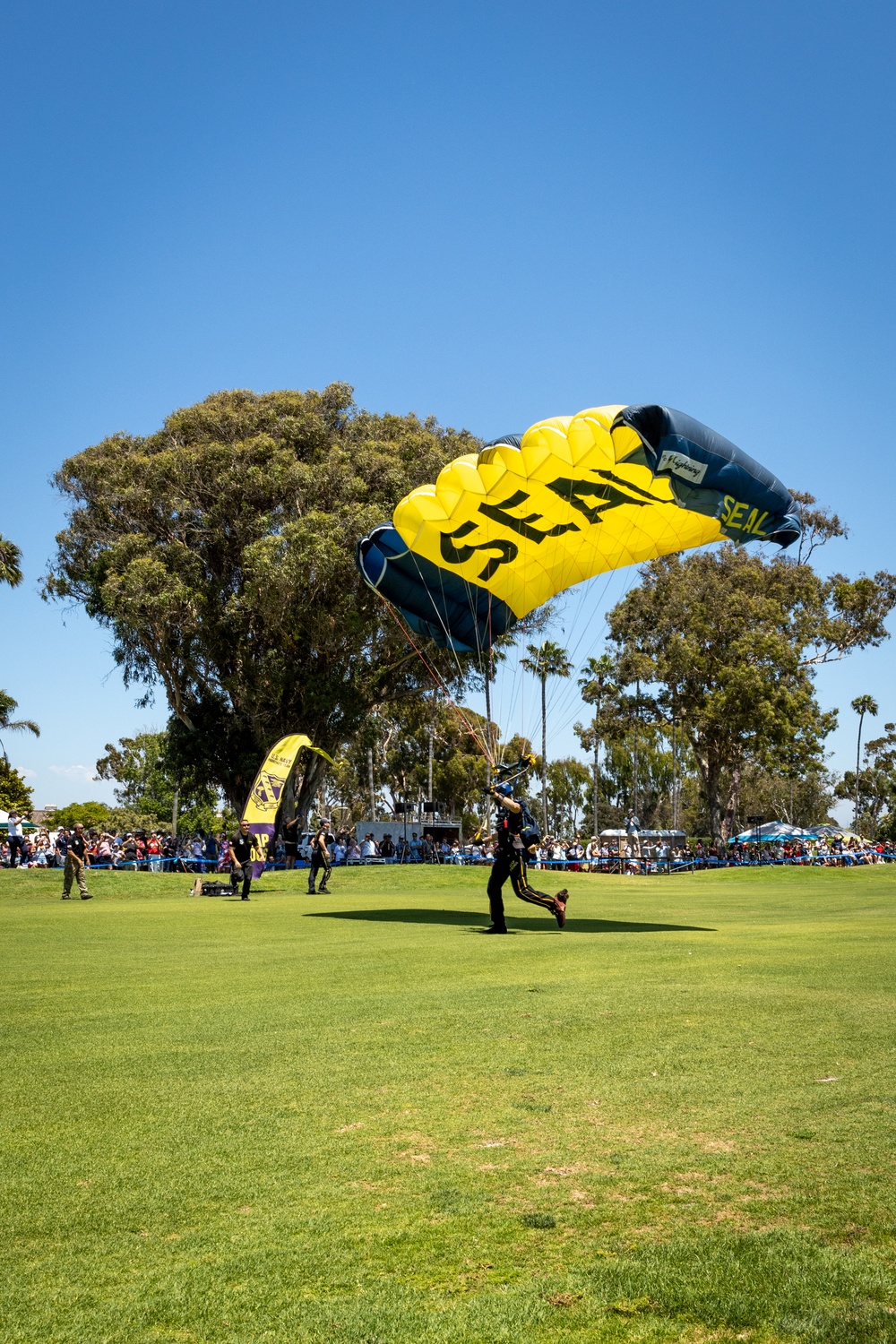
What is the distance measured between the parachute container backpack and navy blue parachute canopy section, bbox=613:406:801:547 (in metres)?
0.02

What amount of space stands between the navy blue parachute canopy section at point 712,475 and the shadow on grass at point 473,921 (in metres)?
5.61

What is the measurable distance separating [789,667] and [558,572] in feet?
105

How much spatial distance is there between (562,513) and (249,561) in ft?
66.6

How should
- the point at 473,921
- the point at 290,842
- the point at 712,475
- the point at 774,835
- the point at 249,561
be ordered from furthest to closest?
the point at 774,835, the point at 290,842, the point at 249,561, the point at 473,921, the point at 712,475

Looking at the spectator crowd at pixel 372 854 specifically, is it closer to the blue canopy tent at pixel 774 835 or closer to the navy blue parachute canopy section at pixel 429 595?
the blue canopy tent at pixel 774 835

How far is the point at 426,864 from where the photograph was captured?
105 ft

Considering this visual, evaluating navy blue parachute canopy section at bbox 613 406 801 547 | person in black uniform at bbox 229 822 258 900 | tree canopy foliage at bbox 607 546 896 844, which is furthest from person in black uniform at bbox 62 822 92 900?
tree canopy foliage at bbox 607 546 896 844

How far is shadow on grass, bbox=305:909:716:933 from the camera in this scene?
15133mm

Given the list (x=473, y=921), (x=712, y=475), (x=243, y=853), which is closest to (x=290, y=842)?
(x=243, y=853)

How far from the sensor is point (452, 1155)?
4.57 meters

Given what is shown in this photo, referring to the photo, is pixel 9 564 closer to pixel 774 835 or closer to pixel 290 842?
pixel 290 842

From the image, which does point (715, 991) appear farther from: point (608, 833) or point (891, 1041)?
point (608, 833)

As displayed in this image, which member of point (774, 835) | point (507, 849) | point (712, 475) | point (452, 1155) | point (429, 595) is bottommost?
point (774, 835)

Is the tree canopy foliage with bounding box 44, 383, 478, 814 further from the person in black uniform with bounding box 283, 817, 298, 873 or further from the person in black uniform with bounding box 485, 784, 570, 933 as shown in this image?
the person in black uniform with bounding box 485, 784, 570, 933
